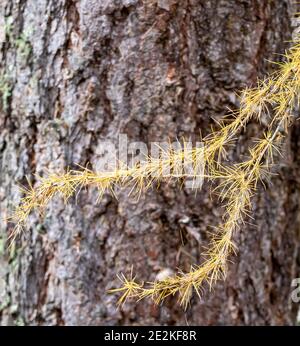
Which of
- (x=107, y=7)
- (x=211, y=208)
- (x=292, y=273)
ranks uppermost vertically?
(x=107, y=7)

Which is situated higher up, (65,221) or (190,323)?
(65,221)

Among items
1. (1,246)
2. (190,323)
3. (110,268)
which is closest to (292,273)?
(190,323)

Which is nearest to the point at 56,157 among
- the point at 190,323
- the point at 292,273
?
the point at 190,323

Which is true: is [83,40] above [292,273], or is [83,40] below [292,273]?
above

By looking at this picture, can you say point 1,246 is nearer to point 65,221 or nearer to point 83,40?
point 65,221

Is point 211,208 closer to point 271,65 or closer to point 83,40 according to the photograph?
point 271,65

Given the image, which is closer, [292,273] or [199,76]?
[199,76]
